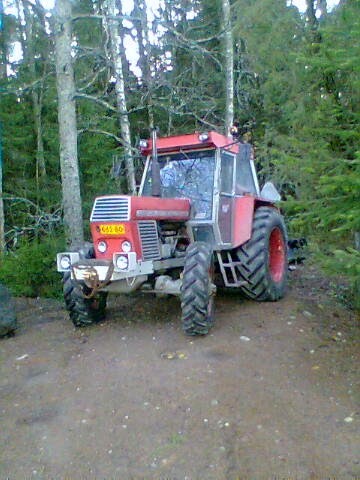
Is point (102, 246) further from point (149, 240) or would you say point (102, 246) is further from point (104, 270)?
point (149, 240)

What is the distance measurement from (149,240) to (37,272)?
3.53m

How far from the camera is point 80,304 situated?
6.05m

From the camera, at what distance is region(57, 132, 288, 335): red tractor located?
5.49 m

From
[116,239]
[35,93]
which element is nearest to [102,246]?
[116,239]

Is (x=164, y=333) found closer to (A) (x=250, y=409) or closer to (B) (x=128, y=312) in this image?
(B) (x=128, y=312)

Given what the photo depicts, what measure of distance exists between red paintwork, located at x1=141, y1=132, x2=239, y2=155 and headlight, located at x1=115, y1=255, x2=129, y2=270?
202 cm

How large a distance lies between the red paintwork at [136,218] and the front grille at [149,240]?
0.07m

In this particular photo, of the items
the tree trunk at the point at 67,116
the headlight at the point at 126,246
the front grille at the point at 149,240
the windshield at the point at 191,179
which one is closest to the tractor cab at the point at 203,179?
the windshield at the point at 191,179

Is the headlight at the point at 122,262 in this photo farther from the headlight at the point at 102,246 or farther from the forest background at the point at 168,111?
the forest background at the point at 168,111

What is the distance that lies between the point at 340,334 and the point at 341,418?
6.35ft

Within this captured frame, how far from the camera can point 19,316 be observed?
7.34 metres

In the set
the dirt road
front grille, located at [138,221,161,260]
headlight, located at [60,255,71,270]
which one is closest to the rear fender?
the dirt road

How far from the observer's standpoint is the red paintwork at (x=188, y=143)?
251 inches

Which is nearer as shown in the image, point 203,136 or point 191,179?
point 203,136
